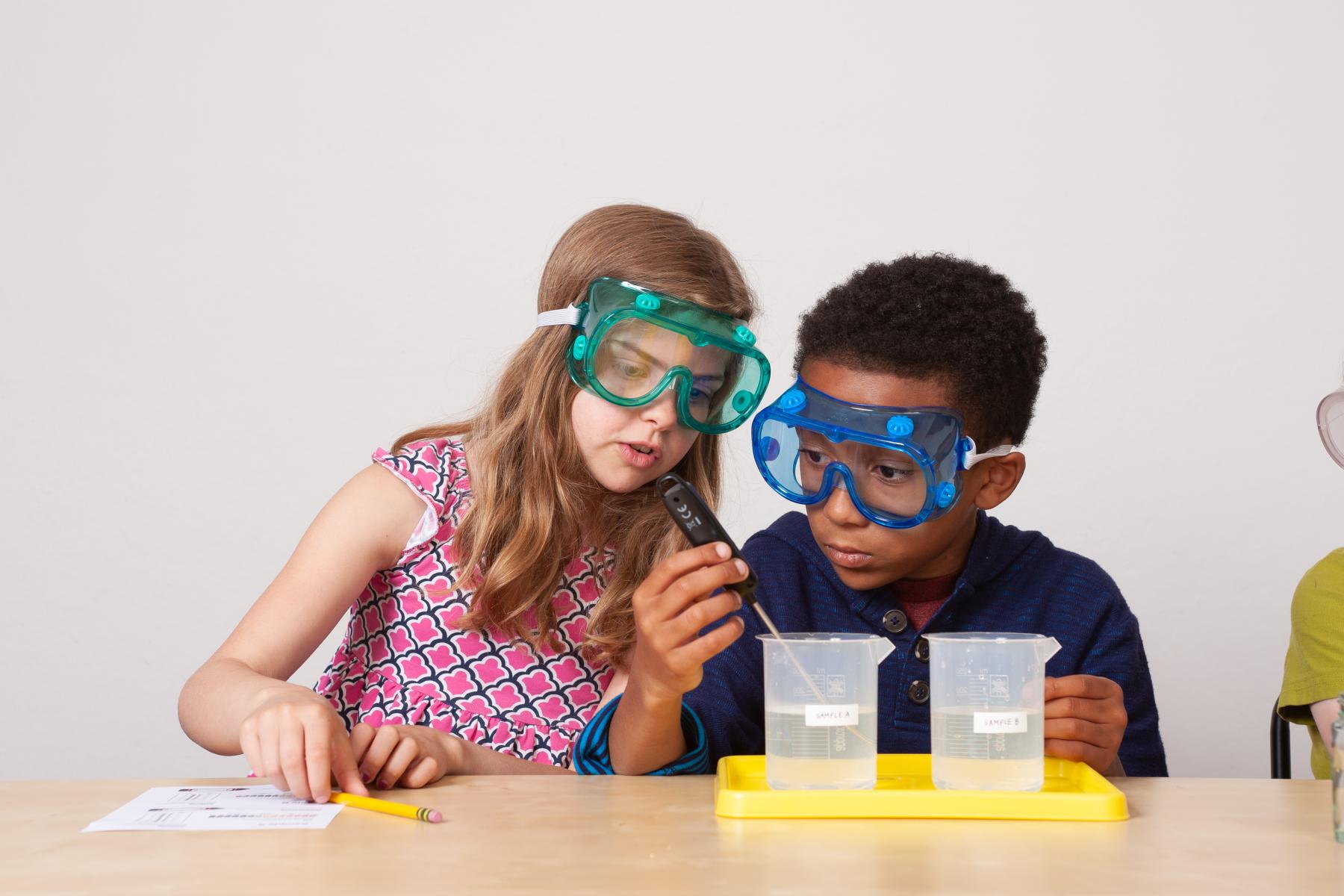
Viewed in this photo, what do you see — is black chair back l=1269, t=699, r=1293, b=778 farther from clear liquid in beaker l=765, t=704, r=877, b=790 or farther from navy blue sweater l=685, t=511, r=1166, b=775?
clear liquid in beaker l=765, t=704, r=877, b=790

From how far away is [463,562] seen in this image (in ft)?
6.81

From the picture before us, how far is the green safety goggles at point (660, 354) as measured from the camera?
1.90 m

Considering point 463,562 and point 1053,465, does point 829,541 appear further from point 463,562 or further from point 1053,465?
point 1053,465

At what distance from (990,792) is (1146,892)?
0.85 ft

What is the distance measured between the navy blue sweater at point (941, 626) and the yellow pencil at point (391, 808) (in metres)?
0.41

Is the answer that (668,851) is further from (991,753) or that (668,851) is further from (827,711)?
(991,753)

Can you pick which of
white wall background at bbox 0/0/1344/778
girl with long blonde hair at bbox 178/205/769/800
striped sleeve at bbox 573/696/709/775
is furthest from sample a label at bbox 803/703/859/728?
white wall background at bbox 0/0/1344/778

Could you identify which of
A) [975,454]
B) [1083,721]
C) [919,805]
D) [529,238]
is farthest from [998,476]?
[529,238]

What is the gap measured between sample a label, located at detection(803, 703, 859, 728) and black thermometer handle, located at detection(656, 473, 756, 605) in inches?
7.1

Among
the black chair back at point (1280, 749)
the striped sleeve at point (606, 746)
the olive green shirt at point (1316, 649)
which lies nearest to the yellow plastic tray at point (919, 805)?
the striped sleeve at point (606, 746)

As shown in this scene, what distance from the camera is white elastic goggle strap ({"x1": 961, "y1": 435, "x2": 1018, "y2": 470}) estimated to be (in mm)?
1820

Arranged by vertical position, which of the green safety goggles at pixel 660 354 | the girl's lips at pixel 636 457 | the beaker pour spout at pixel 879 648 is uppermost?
the green safety goggles at pixel 660 354

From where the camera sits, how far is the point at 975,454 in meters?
1.84

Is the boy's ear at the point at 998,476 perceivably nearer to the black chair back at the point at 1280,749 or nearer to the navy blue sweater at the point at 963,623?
the navy blue sweater at the point at 963,623
